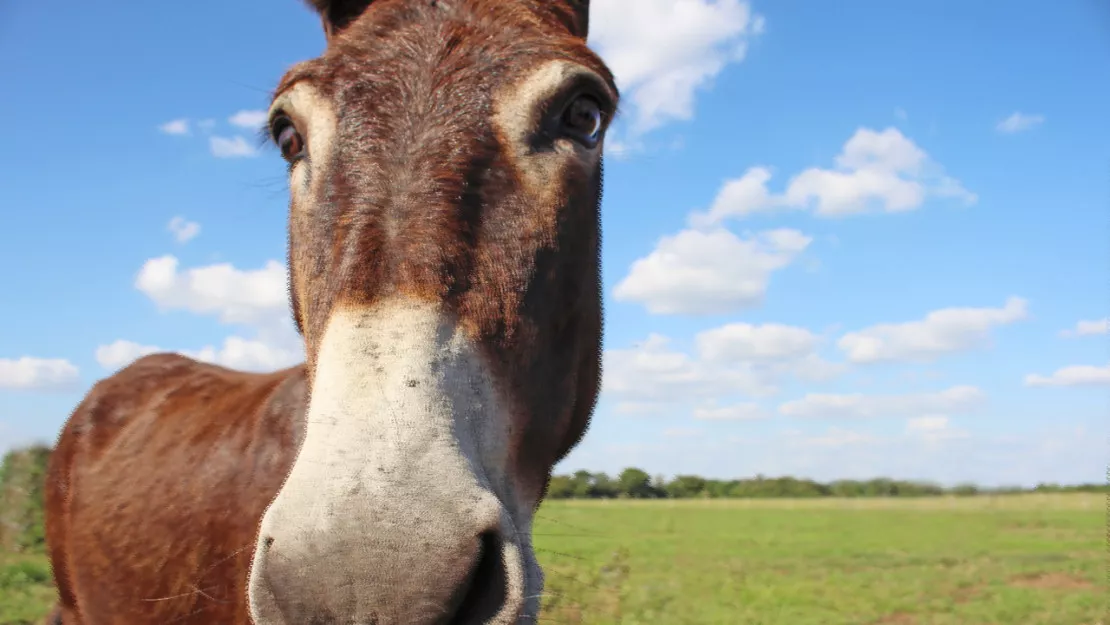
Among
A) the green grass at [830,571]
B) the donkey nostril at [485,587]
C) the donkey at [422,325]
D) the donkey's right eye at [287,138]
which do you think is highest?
the donkey's right eye at [287,138]

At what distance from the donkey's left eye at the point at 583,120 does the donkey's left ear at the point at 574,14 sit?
0.57 meters

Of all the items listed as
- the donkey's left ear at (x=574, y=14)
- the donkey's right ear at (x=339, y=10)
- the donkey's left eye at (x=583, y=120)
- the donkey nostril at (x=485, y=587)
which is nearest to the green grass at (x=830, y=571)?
the donkey nostril at (x=485, y=587)

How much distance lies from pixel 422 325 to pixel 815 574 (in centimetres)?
1843

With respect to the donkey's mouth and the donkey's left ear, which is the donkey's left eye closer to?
the donkey's left ear

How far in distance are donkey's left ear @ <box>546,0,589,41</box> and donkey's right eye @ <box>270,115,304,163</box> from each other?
1170 mm

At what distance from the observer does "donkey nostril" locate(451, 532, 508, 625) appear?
1.63m

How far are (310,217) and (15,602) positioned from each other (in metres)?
12.3

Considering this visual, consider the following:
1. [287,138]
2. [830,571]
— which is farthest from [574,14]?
[830,571]

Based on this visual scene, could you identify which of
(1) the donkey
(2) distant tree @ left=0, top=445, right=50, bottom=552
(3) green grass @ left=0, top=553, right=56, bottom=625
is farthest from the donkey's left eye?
(2) distant tree @ left=0, top=445, right=50, bottom=552

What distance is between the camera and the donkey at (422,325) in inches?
61.6

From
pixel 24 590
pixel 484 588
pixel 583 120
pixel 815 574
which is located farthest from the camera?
pixel 815 574

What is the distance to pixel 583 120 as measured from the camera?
2641mm

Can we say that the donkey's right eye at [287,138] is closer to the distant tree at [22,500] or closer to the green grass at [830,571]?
the green grass at [830,571]

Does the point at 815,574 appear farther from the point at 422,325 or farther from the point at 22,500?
the point at 22,500
